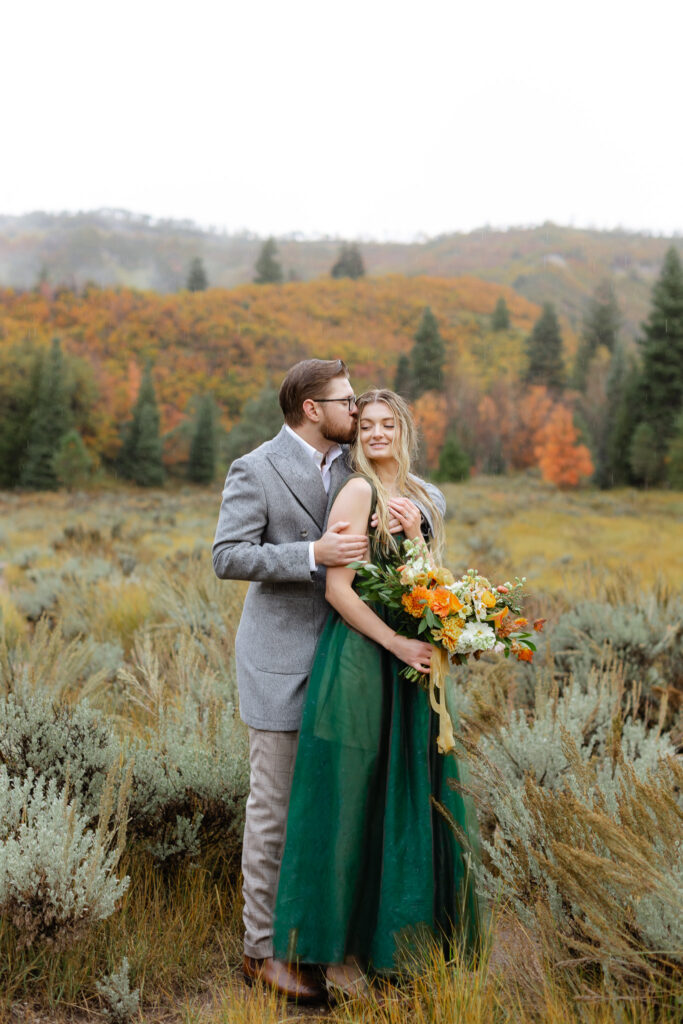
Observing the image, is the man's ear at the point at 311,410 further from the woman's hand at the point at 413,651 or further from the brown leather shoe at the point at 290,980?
the brown leather shoe at the point at 290,980

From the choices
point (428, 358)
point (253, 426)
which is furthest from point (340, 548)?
point (428, 358)

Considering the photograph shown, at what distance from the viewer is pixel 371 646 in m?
2.63

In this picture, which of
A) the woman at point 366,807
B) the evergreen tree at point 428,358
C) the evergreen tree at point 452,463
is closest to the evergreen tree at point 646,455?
the evergreen tree at point 452,463

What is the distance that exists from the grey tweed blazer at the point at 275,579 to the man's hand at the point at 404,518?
0.23 meters

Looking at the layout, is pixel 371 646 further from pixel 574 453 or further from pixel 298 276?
pixel 298 276

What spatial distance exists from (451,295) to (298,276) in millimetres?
22092

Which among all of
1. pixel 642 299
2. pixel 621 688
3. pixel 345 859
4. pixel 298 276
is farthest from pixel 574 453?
pixel 298 276

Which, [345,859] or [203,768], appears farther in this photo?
[203,768]

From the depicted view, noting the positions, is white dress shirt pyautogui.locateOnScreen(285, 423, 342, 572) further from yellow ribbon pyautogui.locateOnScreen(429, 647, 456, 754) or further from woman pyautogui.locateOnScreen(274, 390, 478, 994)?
yellow ribbon pyautogui.locateOnScreen(429, 647, 456, 754)

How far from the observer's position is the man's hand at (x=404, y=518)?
8.82ft

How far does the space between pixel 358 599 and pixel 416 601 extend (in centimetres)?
23

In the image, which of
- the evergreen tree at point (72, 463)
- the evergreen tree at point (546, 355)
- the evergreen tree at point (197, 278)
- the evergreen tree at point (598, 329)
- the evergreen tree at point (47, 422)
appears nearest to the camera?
the evergreen tree at point (72, 463)

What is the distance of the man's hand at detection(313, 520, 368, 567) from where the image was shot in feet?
8.46

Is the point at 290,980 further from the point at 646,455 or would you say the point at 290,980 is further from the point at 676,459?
the point at 646,455
